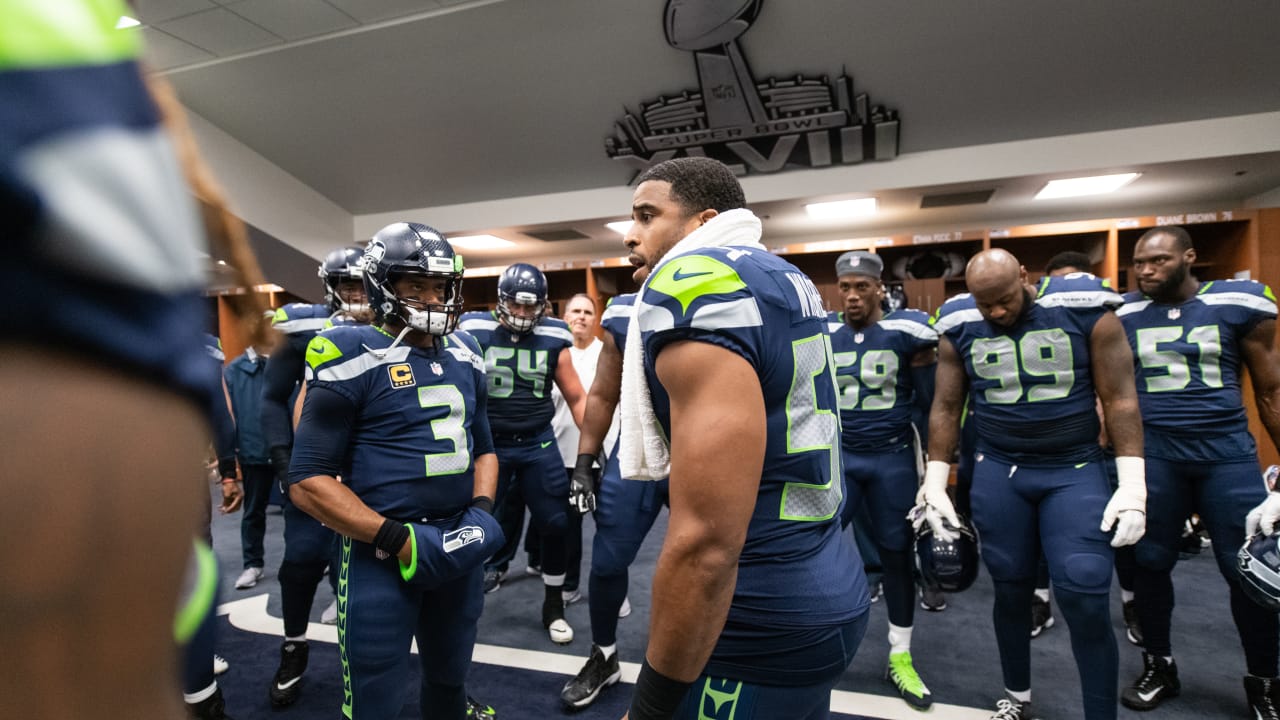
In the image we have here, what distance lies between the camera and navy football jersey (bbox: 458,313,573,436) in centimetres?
405

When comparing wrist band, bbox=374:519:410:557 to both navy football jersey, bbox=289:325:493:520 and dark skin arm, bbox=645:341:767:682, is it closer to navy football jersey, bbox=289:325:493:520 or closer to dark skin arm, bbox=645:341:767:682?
navy football jersey, bbox=289:325:493:520

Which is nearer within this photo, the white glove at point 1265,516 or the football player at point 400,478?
the football player at point 400,478

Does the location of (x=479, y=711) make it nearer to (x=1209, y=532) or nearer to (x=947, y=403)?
(x=947, y=403)

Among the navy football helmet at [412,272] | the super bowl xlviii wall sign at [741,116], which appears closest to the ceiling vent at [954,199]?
the super bowl xlviii wall sign at [741,116]

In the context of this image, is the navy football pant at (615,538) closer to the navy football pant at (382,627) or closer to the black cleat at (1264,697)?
the navy football pant at (382,627)

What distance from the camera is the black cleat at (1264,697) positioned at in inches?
110

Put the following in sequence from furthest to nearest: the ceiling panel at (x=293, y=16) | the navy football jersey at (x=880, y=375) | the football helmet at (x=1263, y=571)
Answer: the ceiling panel at (x=293, y=16) → the navy football jersey at (x=880, y=375) → the football helmet at (x=1263, y=571)

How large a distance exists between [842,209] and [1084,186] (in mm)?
2822

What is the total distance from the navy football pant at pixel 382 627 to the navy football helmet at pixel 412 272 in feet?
2.47

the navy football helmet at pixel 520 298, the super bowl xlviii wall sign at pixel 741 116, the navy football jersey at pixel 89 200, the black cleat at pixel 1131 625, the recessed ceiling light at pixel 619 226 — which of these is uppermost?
the super bowl xlviii wall sign at pixel 741 116

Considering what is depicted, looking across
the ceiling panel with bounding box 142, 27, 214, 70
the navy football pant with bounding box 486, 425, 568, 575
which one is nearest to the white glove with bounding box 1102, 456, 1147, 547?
the navy football pant with bounding box 486, 425, 568, 575

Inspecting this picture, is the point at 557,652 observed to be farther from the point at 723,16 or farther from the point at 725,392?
the point at 723,16

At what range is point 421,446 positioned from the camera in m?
2.10

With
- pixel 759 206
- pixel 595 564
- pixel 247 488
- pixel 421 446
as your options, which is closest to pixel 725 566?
pixel 421 446
